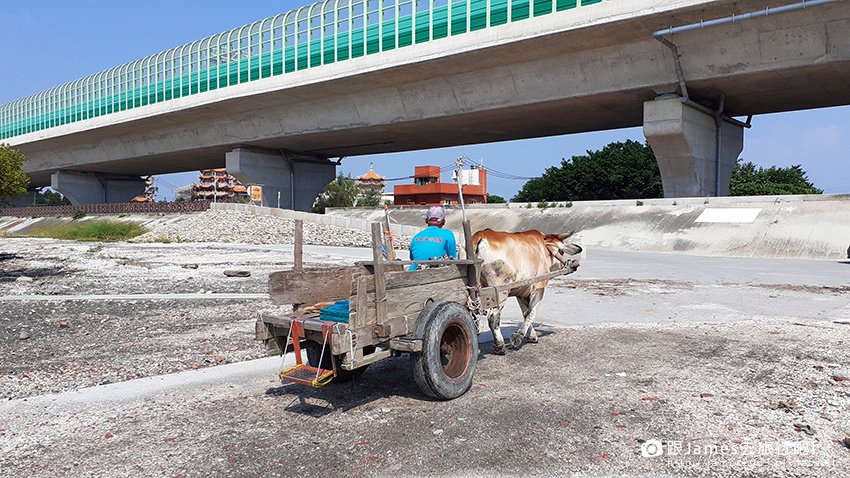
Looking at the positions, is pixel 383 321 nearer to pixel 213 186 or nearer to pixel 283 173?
pixel 283 173

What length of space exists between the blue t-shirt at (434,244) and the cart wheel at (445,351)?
0.73 metres

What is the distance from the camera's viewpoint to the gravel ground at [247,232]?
32844 millimetres

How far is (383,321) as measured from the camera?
497 centimetres

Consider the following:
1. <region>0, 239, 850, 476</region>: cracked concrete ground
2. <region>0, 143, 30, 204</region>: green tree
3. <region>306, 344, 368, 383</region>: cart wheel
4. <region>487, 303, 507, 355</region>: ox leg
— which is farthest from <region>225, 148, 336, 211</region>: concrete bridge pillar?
<region>306, 344, 368, 383</region>: cart wheel

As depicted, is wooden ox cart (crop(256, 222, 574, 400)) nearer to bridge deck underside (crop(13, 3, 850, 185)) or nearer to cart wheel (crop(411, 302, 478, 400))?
cart wheel (crop(411, 302, 478, 400))

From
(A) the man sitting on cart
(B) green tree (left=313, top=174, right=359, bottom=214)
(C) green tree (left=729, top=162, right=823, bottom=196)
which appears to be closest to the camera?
(A) the man sitting on cart

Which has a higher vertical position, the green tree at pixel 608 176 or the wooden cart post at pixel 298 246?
the green tree at pixel 608 176

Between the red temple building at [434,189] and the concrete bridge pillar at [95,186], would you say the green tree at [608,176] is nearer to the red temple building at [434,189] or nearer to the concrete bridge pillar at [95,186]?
the red temple building at [434,189]

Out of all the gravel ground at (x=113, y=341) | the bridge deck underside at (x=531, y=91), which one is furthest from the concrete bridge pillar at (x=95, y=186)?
the gravel ground at (x=113, y=341)

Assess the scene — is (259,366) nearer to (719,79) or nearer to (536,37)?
(536,37)

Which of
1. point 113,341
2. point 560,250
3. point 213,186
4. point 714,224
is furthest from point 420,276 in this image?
point 213,186

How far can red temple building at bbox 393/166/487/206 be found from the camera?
309 ft

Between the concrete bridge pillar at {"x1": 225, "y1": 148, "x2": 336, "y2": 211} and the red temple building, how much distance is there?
37.4m

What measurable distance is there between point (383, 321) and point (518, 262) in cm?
269
